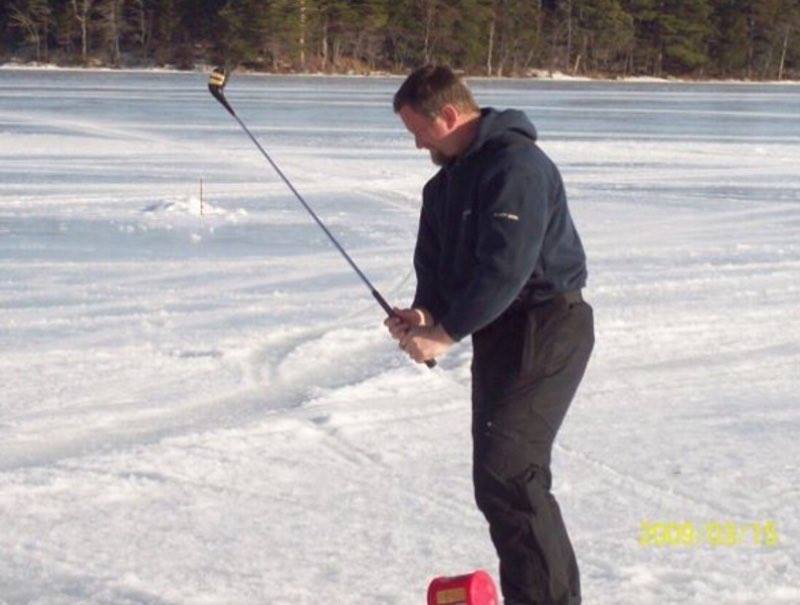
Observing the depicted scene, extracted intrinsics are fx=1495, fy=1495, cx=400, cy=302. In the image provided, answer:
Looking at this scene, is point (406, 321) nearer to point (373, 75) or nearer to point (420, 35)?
point (373, 75)

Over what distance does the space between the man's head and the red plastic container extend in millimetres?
1089

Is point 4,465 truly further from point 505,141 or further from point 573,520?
point 505,141

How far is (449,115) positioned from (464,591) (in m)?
1.21

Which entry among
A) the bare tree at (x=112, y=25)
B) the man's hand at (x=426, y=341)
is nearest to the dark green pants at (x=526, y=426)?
the man's hand at (x=426, y=341)

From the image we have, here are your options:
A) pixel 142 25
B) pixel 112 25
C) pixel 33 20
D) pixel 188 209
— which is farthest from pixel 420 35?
pixel 188 209

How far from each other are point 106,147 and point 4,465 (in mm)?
14114

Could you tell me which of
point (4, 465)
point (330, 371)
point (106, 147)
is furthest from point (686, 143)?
point (4, 465)

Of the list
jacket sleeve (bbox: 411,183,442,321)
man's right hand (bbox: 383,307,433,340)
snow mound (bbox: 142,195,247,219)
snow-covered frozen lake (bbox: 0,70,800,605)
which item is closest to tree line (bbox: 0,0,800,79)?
snow mound (bbox: 142,195,247,219)

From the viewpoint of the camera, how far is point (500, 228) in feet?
11.8

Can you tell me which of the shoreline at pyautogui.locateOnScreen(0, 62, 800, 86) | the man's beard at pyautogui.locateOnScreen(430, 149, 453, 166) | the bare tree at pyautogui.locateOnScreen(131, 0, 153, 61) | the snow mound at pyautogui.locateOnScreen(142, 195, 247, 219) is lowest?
the shoreline at pyautogui.locateOnScreen(0, 62, 800, 86)

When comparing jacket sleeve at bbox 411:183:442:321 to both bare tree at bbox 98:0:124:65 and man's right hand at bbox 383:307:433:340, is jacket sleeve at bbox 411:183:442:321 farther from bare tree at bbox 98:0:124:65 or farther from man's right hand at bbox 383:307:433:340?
bare tree at bbox 98:0:124:65

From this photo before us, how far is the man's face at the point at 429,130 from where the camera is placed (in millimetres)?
3689

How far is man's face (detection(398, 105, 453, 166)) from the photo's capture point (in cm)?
369

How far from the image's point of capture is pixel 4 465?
5.54m
